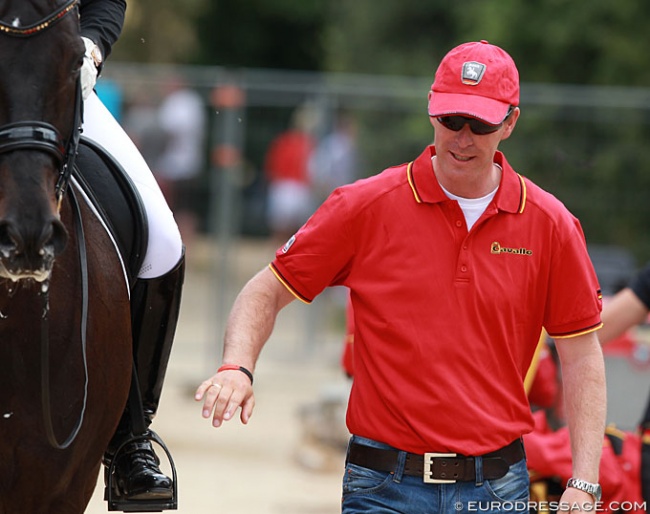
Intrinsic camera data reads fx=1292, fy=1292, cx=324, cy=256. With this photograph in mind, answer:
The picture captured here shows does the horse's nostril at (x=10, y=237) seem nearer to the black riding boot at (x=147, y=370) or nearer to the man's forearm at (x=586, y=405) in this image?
the black riding boot at (x=147, y=370)

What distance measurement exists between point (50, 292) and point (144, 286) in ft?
2.22

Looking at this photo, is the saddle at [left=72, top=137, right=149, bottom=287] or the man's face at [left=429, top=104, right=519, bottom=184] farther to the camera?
the saddle at [left=72, top=137, right=149, bottom=287]

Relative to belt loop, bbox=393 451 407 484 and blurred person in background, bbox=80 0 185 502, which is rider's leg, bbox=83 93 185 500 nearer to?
blurred person in background, bbox=80 0 185 502

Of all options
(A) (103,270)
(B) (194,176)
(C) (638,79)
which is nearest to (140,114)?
(B) (194,176)

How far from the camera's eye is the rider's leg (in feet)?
15.0

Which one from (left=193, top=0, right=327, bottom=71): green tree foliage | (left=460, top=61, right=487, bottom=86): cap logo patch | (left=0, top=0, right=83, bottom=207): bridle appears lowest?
(left=0, top=0, right=83, bottom=207): bridle

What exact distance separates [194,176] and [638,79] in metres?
6.03

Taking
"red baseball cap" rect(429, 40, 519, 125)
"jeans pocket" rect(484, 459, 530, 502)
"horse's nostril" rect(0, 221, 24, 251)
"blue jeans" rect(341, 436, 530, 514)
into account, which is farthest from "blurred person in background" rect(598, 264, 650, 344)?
"horse's nostril" rect(0, 221, 24, 251)

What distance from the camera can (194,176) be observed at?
13031mm

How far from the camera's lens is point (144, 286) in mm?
4676

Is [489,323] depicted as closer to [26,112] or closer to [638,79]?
[26,112]

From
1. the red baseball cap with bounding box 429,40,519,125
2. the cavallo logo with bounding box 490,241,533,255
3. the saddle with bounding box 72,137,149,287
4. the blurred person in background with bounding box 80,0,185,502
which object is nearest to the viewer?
the red baseball cap with bounding box 429,40,519,125

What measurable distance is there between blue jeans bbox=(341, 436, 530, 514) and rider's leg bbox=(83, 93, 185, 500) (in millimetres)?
961

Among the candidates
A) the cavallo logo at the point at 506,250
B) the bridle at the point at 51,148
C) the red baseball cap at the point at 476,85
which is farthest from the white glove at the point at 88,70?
the cavallo logo at the point at 506,250
